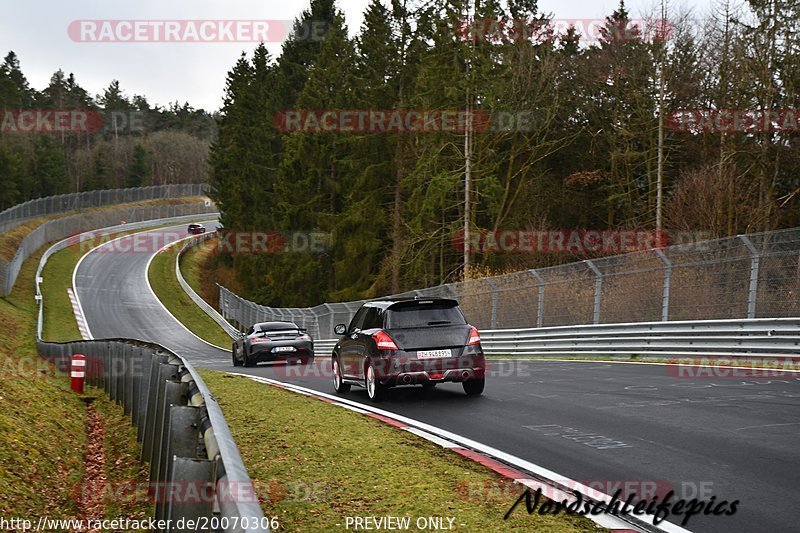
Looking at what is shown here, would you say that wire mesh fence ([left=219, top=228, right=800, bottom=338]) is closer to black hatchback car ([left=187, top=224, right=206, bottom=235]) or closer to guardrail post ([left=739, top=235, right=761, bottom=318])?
guardrail post ([left=739, top=235, right=761, bottom=318])

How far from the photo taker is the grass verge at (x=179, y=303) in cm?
5744

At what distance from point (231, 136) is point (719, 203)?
55638 mm

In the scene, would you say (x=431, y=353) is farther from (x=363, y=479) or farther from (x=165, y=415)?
(x=165, y=415)

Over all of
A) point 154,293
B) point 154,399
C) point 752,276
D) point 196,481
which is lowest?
point 154,293

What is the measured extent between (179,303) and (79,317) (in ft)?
36.2

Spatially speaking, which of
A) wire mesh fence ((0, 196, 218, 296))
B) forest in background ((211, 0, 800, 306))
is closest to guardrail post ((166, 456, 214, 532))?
forest in background ((211, 0, 800, 306))

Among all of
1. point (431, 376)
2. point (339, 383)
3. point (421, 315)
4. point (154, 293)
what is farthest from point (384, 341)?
point (154, 293)

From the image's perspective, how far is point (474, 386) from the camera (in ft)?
Answer: 43.5

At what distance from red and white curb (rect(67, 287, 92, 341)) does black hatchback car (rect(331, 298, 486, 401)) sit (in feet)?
134

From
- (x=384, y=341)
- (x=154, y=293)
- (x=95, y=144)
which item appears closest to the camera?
(x=384, y=341)

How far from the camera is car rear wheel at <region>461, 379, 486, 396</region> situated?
520 inches

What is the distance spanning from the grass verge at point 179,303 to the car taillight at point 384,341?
41047mm

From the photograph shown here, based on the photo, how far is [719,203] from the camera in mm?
34781

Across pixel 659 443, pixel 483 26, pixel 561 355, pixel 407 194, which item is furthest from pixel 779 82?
pixel 659 443
